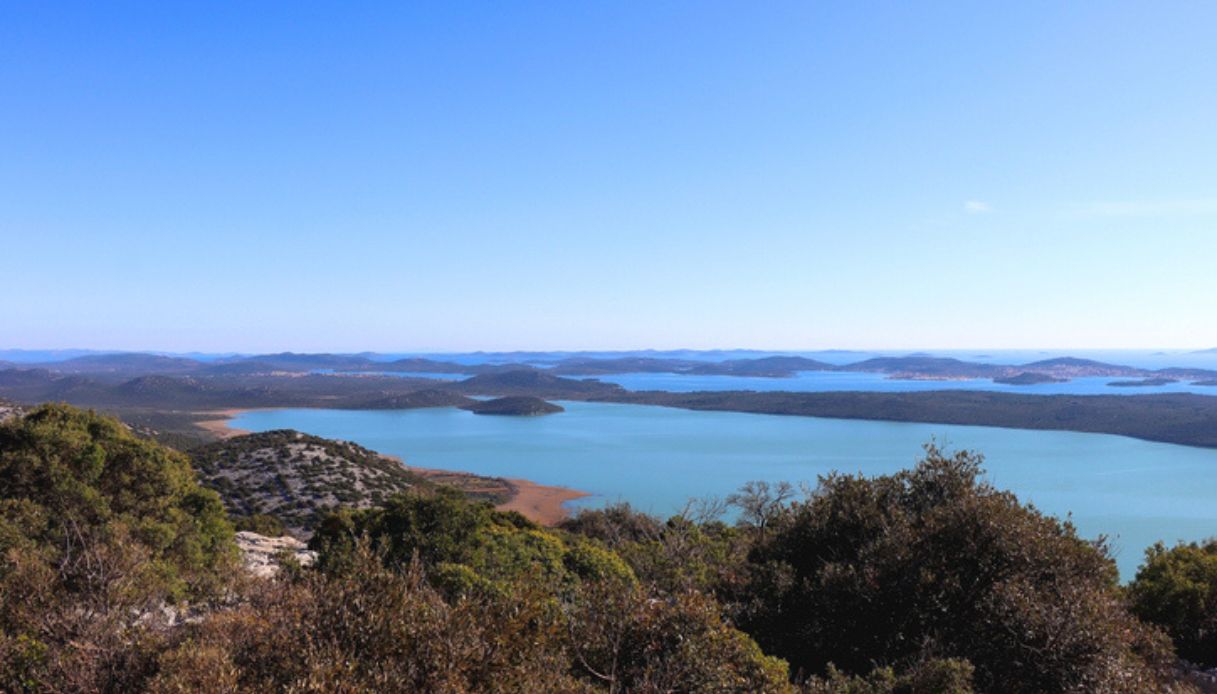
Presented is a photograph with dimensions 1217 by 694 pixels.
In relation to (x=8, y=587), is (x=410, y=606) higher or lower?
higher

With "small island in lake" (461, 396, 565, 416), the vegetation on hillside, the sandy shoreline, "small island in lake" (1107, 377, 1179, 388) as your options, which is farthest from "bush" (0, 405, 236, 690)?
"small island in lake" (1107, 377, 1179, 388)

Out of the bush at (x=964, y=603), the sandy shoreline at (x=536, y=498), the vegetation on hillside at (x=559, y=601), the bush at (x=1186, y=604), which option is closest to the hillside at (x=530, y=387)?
the sandy shoreline at (x=536, y=498)

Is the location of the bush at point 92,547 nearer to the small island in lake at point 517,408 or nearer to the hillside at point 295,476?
the hillside at point 295,476

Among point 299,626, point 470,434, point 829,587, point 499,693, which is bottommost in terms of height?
point 470,434

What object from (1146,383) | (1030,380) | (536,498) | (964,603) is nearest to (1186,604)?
(964,603)

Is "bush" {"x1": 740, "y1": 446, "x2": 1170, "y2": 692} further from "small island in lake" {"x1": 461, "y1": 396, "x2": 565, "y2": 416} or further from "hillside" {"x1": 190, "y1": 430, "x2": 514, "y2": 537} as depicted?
"small island in lake" {"x1": 461, "y1": 396, "x2": 565, "y2": 416}

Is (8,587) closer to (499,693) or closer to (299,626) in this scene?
(299,626)

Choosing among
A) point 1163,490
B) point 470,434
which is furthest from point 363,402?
point 1163,490
